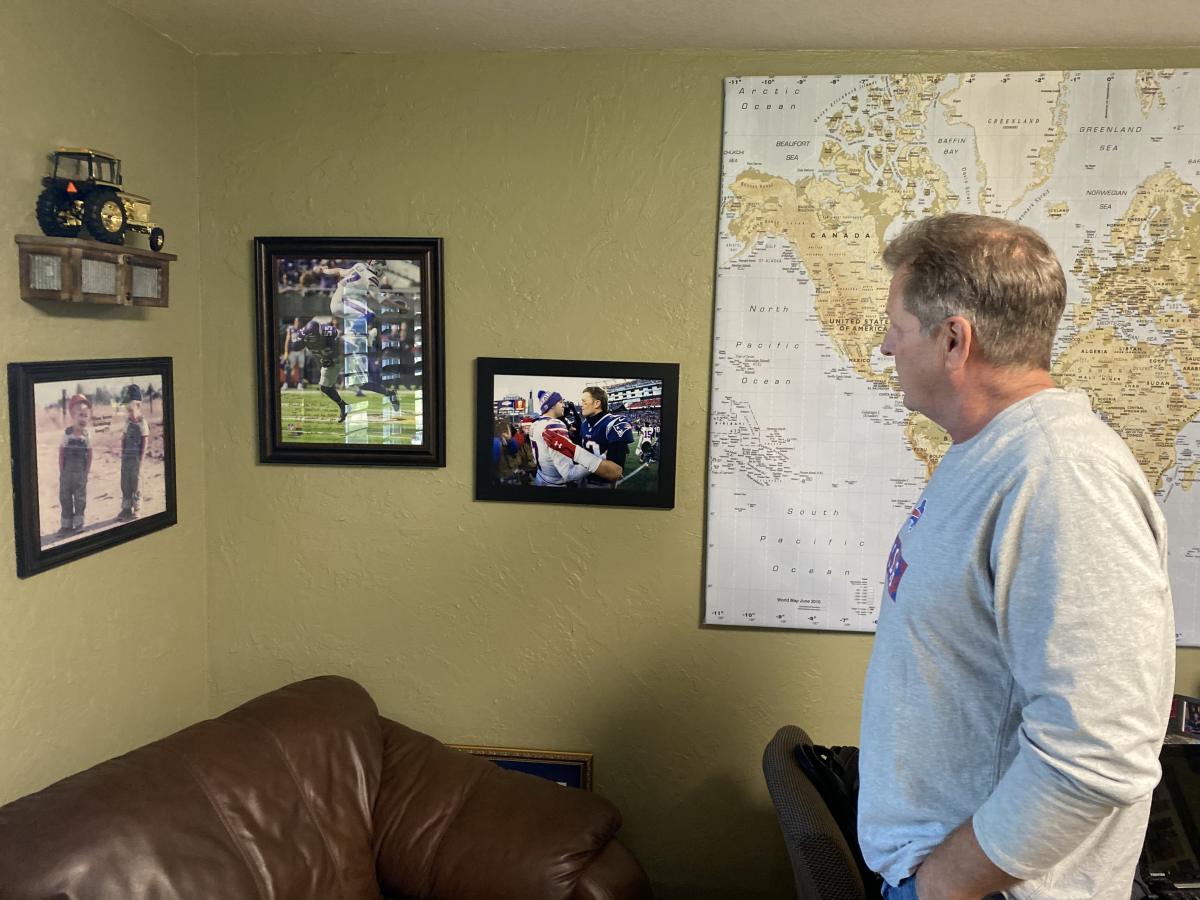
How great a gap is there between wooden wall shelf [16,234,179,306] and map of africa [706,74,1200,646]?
5.00ft

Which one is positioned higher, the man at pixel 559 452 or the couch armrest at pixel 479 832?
the man at pixel 559 452

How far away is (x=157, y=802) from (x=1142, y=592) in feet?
6.11

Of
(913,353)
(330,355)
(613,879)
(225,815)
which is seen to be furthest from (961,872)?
(330,355)

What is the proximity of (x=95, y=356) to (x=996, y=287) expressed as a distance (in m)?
2.00

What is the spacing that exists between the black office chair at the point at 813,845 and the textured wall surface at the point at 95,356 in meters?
1.69

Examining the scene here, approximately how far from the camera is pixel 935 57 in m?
2.25

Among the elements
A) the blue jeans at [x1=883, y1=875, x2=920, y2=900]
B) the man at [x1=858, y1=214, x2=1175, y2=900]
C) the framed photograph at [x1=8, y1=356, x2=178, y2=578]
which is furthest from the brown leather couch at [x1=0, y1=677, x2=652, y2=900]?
the man at [x1=858, y1=214, x2=1175, y2=900]

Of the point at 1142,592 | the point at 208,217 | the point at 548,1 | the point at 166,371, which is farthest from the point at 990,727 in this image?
the point at 208,217

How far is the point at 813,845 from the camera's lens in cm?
156

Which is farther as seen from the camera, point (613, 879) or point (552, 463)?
point (552, 463)

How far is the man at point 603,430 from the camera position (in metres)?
2.39

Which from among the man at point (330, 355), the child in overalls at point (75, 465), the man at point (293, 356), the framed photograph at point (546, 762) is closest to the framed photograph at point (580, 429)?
the man at point (330, 355)

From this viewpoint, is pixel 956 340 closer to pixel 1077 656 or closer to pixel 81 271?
pixel 1077 656

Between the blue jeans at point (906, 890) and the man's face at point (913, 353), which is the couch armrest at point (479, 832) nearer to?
the blue jeans at point (906, 890)
